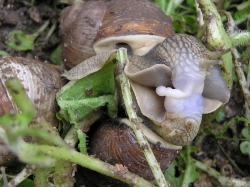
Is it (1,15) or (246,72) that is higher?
(1,15)

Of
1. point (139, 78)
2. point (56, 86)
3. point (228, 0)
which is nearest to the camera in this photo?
point (139, 78)

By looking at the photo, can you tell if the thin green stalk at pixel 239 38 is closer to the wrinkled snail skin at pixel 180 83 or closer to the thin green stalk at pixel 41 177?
the wrinkled snail skin at pixel 180 83

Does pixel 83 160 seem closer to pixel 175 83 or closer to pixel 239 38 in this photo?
pixel 175 83

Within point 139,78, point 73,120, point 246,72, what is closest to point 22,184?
point 73,120

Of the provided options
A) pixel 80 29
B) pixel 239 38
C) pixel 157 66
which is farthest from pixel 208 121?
pixel 80 29

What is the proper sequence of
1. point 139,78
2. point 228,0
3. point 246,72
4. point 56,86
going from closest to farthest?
point 139,78 < point 56,86 < point 246,72 < point 228,0

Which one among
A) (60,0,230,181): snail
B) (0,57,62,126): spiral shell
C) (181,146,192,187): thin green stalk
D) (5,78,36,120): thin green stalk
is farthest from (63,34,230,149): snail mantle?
(5,78,36,120): thin green stalk

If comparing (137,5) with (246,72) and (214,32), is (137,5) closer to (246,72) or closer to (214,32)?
(214,32)
